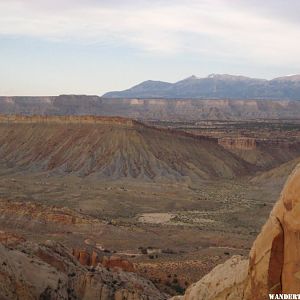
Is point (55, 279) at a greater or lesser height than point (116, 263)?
greater

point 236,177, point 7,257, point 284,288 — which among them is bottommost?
point 236,177

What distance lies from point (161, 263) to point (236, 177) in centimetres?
6914

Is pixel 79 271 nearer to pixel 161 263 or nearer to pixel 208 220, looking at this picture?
pixel 161 263

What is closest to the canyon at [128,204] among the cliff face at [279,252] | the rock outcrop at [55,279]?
the rock outcrop at [55,279]

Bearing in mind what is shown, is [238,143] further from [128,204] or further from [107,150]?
[128,204]

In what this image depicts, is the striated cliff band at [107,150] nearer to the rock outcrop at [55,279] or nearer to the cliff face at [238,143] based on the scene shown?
the cliff face at [238,143]

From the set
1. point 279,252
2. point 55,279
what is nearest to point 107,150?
point 55,279

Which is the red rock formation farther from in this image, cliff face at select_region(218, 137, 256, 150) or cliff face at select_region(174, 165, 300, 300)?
cliff face at select_region(218, 137, 256, 150)

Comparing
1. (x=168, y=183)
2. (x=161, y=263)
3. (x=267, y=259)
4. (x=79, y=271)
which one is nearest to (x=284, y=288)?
(x=267, y=259)

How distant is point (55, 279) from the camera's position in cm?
1833

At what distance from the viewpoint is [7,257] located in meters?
17.7

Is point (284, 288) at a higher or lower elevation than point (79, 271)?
higher

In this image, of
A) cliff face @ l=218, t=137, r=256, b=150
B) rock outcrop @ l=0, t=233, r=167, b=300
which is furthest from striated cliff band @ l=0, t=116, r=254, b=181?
rock outcrop @ l=0, t=233, r=167, b=300

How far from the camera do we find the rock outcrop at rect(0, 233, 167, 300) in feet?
55.3
